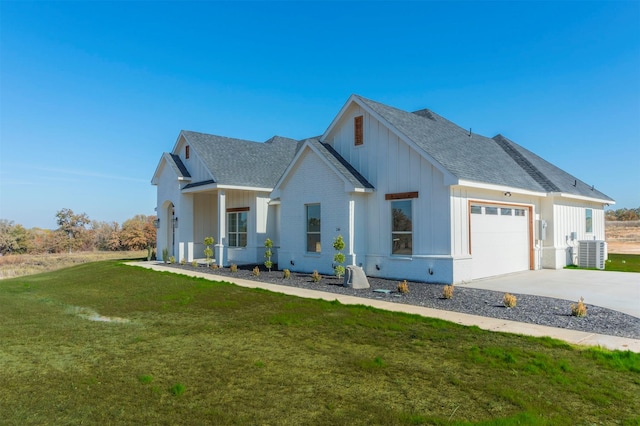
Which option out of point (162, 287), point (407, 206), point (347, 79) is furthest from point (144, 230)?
point (407, 206)

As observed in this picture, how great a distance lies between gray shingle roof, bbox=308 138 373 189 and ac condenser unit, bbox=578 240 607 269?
→ 11.2 meters

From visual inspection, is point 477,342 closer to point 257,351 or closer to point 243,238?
point 257,351

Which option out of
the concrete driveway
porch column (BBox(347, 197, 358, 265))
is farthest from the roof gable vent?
the concrete driveway

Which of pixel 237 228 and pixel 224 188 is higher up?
pixel 224 188

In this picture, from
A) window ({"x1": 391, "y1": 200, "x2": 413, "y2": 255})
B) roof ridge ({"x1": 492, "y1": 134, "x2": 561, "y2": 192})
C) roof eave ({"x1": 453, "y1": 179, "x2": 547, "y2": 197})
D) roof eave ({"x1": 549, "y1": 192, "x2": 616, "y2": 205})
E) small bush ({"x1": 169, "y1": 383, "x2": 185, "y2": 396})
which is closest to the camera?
small bush ({"x1": 169, "y1": 383, "x2": 185, "y2": 396})

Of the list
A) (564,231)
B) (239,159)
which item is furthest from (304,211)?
(564,231)

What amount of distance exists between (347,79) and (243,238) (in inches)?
437

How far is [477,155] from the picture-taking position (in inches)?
659

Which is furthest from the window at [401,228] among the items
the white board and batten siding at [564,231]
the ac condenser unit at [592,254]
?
the ac condenser unit at [592,254]

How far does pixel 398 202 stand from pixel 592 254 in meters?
10.6

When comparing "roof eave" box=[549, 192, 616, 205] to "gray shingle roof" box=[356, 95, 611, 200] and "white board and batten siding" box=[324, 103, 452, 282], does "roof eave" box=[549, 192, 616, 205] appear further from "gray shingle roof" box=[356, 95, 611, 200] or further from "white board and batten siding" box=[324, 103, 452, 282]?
"white board and batten siding" box=[324, 103, 452, 282]

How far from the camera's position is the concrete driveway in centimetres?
1015

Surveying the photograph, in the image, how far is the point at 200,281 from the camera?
1432cm

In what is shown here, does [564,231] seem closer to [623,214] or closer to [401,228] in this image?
[401,228]
